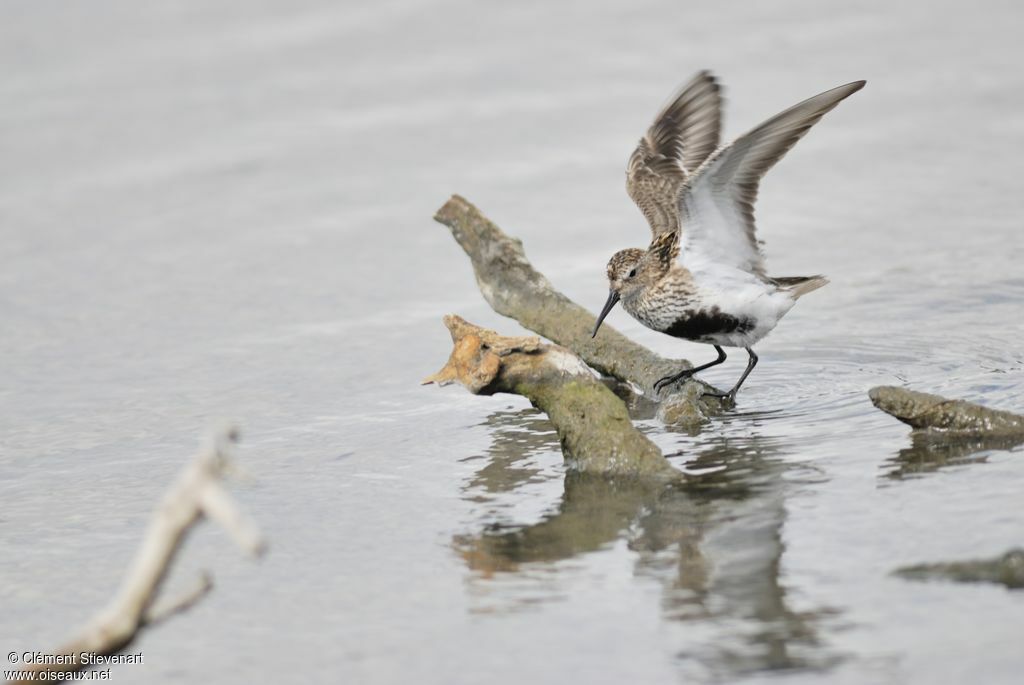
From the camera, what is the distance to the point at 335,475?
6.69 meters

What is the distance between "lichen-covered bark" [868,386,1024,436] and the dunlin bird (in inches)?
51.9

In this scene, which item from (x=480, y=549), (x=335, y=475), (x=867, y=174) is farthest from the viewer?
(x=867, y=174)

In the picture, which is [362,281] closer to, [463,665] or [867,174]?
[867,174]

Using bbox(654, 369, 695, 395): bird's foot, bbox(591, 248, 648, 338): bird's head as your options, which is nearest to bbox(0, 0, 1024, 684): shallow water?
bbox(654, 369, 695, 395): bird's foot

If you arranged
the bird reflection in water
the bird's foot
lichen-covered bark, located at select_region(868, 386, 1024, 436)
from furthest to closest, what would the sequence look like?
1. the bird's foot
2. lichen-covered bark, located at select_region(868, 386, 1024, 436)
3. the bird reflection in water

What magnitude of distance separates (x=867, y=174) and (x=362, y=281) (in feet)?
13.4

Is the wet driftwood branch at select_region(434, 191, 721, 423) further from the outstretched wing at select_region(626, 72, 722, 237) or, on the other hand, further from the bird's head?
the outstretched wing at select_region(626, 72, 722, 237)

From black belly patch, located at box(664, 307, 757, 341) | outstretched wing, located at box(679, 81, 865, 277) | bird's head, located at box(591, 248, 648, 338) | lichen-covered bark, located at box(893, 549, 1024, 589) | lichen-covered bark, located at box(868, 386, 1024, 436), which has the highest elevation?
outstretched wing, located at box(679, 81, 865, 277)

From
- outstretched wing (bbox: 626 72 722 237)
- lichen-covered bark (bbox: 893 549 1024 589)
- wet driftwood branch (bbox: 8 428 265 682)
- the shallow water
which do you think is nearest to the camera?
wet driftwood branch (bbox: 8 428 265 682)

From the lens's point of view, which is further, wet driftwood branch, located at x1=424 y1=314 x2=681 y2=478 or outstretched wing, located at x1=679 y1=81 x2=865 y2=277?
outstretched wing, located at x1=679 y1=81 x2=865 y2=277

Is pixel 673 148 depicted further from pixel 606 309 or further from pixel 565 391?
pixel 565 391

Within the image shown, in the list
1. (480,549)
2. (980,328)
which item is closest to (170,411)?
(480,549)

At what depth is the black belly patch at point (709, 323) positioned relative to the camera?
24.8 feet

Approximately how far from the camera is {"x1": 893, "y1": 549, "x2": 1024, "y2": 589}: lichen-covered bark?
4.46m
